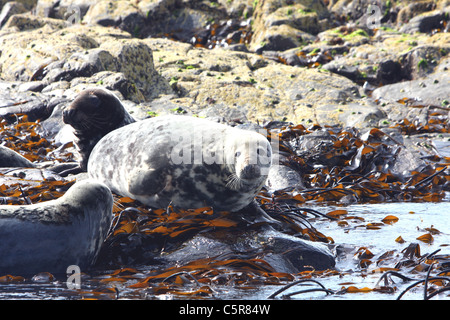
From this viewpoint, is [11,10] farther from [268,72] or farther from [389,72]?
[389,72]

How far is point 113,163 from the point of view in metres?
4.74

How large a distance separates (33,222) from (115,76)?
672 centimetres

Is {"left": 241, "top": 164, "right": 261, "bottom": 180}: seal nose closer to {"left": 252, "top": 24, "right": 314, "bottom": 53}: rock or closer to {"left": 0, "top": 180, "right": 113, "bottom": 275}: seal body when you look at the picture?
{"left": 0, "top": 180, "right": 113, "bottom": 275}: seal body

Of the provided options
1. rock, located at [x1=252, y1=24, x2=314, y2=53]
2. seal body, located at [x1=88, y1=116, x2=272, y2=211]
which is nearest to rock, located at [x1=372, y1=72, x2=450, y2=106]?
rock, located at [x1=252, y1=24, x2=314, y2=53]

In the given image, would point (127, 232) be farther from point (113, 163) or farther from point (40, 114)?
point (40, 114)

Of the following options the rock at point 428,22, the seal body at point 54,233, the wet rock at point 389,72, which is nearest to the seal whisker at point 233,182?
the seal body at point 54,233

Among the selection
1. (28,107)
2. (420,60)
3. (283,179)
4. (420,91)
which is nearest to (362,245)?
(283,179)

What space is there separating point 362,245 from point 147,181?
161 centimetres

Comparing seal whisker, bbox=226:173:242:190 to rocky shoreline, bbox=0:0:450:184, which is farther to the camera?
rocky shoreline, bbox=0:0:450:184

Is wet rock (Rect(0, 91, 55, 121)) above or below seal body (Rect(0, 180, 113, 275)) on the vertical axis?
below

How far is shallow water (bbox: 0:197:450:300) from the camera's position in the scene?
293 cm

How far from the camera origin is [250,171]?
3.75 metres

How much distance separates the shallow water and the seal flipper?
1208 millimetres
